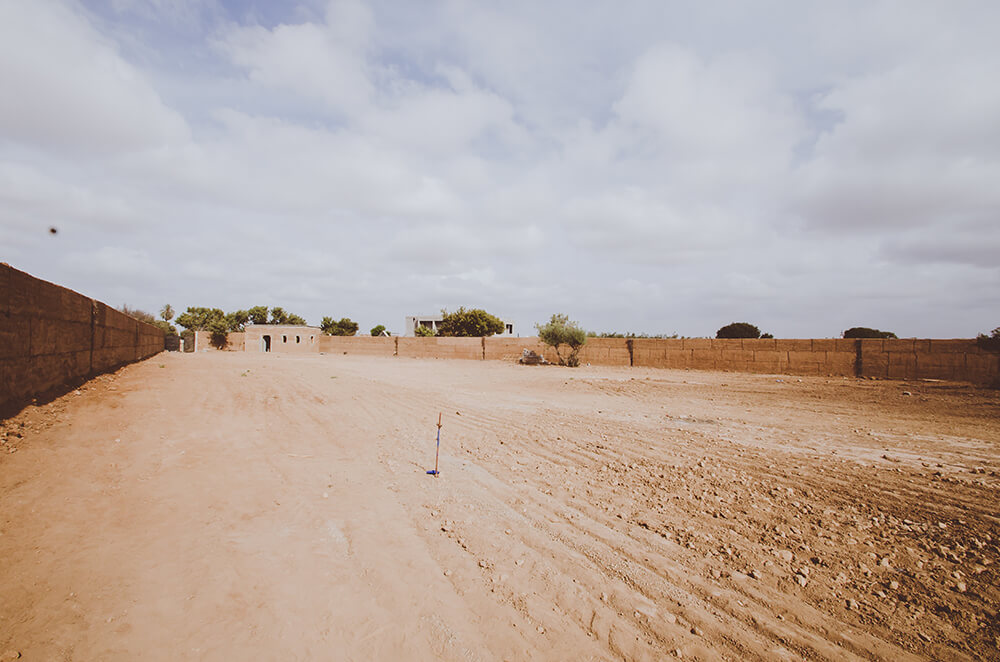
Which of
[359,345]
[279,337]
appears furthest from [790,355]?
[279,337]

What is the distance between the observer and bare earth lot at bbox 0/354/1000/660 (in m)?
2.61

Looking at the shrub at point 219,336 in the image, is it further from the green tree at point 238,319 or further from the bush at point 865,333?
the bush at point 865,333

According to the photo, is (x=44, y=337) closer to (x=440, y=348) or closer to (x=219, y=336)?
(x=440, y=348)

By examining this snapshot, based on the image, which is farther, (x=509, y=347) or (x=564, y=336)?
(x=509, y=347)

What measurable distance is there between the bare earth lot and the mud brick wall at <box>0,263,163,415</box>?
0.56m

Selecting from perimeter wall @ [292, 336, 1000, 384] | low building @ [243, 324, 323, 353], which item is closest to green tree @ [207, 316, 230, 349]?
low building @ [243, 324, 323, 353]

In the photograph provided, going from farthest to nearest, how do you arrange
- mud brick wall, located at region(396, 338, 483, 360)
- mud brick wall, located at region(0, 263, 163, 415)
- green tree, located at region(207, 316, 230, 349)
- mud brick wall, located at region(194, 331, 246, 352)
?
green tree, located at region(207, 316, 230, 349) < mud brick wall, located at region(194, 331, 246, 352) < mud brick wall, located at region(396, 338, 483, 360) < mud brick wall, located at region(0, 263, 163, 415)

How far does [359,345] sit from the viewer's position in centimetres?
4041

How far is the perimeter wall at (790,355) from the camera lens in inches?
749

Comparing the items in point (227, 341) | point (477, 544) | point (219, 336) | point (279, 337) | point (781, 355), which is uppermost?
point (219, 336)

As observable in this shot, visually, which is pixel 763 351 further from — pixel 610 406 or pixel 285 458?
pixel 285 458

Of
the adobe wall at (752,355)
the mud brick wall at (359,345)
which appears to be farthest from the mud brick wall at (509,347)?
the mud brick wall at (359,345)

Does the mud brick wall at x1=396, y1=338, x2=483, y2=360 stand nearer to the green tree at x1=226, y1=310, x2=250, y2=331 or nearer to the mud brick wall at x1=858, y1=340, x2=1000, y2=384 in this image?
the mud brick wall at x1=858, y1=340, x2=1000, y2=384

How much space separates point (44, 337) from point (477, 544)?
25.3 feet
